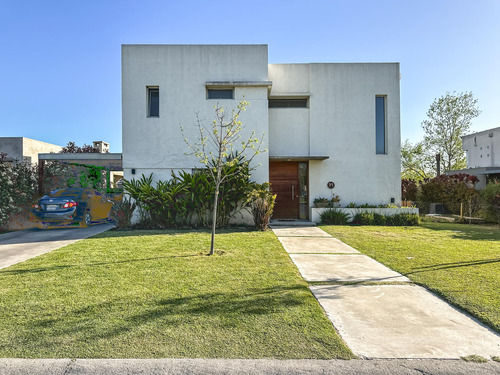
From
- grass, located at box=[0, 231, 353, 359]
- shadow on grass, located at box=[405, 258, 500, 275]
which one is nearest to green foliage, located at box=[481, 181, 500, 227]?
shadow on grass, located at box=[405, 258, 500, 275]

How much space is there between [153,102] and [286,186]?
6.34 meters

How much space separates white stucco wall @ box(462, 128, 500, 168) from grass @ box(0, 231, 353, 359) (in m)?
26.9

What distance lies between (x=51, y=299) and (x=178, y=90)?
906 cm

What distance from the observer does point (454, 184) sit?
49.7 ft

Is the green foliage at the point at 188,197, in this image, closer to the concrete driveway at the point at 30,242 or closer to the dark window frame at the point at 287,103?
the concrete driveway at the point at 30,242

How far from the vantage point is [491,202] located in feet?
37.0

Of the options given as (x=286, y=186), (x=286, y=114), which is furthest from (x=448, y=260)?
(x=286, y=114)

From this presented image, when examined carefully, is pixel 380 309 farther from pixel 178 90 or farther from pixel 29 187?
pixel 29 187

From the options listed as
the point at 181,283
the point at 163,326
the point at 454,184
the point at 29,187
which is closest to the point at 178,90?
the point at 29,187

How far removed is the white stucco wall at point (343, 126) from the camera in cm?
1204

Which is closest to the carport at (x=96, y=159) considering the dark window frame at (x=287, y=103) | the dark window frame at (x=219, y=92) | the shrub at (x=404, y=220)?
the dark window frame at (x=219, y=92)

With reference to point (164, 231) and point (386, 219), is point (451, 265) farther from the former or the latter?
point (164, 231)

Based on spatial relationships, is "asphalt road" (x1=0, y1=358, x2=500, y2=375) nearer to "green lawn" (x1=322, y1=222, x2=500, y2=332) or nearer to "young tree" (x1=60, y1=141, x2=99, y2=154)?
"green lawn" (x1=322, y1=222, x2=500, y2=332)

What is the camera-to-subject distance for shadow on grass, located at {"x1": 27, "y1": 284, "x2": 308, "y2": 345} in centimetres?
280
